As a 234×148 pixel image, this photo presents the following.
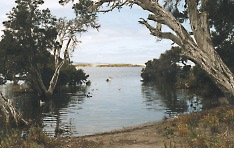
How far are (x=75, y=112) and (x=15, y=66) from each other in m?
14.8

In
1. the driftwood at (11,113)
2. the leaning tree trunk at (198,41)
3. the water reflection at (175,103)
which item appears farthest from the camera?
the water reflection at (175,103)

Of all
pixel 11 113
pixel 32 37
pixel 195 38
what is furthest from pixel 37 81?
pixel 195 38

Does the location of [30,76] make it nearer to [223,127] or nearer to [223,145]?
[223,127]

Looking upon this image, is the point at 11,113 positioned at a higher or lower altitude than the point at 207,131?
lower

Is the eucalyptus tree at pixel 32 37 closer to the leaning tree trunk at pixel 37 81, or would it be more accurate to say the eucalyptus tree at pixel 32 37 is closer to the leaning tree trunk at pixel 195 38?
the leaning tree trunk at pixel 37 81

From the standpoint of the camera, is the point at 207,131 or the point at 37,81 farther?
the point at 37,81

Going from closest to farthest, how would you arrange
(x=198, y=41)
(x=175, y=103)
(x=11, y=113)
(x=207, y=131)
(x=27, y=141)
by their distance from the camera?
(x=27, y=141), (x=207, y=131), (x=198, y=41), (x=11, y=113), (x=175, y=103)

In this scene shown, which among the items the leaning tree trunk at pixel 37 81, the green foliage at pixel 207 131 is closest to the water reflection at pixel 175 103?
the green foliage at pixel 207 131

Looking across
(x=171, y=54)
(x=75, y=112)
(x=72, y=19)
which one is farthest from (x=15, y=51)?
(x=171, y=54)

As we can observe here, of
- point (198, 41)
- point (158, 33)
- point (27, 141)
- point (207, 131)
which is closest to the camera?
point (27, 141)

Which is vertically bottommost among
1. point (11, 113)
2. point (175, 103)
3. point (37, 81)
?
point (175, 103)

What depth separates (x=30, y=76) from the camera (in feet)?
131

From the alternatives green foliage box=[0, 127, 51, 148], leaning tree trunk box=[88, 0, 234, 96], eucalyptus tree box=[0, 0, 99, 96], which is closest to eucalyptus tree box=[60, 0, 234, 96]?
leaning tree trunk box=[88, 0, 234, 96]

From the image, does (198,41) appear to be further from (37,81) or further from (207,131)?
(37,81)
